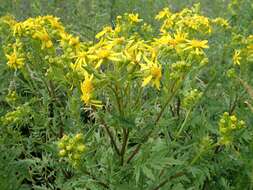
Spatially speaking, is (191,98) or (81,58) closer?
(81,58)

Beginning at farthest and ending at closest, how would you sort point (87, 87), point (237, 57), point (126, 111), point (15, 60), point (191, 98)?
point (237, 57), point (15, 60), point (191, 98), point (126, 111), point (87, 87)

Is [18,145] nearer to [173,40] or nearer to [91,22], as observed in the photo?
[173,40]

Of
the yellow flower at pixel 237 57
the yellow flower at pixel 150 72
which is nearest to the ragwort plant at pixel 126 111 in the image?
the yellow flower at pixel 150 72

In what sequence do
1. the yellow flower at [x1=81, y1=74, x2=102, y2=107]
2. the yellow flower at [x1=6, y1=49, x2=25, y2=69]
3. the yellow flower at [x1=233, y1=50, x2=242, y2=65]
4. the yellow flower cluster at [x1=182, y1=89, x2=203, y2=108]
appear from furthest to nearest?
the yellow flower at [x1=233, y1=50, x2=242, y2=65] → the yellow flower at [x1=6, y1=49, x2=25, y2=69] → the yellow flower cluster at [x1=182, y1=89, x2=203, y2=108] → the yellow flower at [x1=81, y1=74, x2=102, y2=107]

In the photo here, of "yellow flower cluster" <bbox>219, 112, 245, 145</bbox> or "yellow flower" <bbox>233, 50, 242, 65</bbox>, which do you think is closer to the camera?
"yellow flower cluster" <bbox>219, 112, 245, 145</bbox>

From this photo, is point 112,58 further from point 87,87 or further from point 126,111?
point 126,111

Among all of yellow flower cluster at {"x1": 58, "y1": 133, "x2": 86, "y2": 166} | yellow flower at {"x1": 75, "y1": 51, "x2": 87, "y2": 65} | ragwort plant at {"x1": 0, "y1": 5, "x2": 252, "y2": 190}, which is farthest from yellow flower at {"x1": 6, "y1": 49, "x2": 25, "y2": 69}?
yellow flower cluster at {"x1": 58, "y1": 133, "x2": 86, "y2": 166}

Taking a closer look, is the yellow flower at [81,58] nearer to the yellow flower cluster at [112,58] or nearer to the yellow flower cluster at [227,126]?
the yellow flower cluster at [112,58]

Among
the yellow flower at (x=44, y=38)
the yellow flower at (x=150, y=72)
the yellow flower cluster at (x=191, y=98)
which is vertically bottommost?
the yellow flower cluster at (x=191, y=98)

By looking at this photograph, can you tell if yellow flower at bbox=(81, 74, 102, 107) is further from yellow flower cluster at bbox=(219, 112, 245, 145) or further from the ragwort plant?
yellow flower cluster at bbox=(219, 112, 245, 145)

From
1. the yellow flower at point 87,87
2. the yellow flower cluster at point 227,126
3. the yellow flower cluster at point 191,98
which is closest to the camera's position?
the yellow flower at point 87,87

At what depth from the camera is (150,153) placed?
246cm

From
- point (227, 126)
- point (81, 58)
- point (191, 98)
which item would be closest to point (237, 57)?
point (191, 98)

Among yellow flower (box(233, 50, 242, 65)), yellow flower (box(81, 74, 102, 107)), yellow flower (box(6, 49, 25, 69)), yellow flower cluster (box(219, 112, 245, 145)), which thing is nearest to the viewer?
yellow flower (box(81, 74, 102, 107))
